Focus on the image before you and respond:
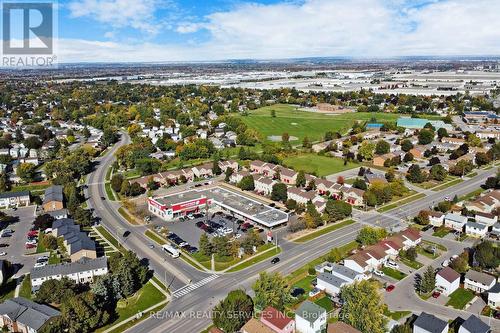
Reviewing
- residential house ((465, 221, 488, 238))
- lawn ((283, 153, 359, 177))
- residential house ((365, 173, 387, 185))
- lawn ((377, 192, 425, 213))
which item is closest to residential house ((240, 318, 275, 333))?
lawn ((377, 192, 425, 213))

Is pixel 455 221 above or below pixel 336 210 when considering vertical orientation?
below

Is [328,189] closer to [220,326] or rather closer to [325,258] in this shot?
[325,258]

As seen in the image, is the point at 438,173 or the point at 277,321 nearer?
the point at 277,321

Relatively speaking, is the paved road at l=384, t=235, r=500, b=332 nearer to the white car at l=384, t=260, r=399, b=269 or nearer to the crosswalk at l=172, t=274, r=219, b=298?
the white car at l=384, t=260, r=399, b=269

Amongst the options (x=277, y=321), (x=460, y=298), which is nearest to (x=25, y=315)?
(x=277, y=321)

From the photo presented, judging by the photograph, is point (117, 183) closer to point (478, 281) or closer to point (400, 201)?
point (400, 201)
